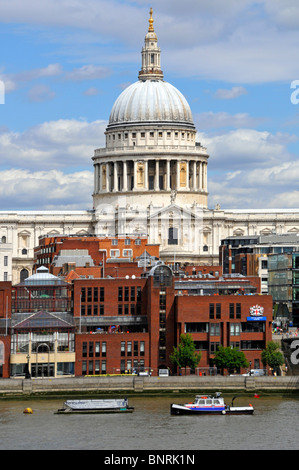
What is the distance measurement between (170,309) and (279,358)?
9329mm

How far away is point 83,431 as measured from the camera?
97.6 metres

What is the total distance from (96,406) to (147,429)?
9.69 m

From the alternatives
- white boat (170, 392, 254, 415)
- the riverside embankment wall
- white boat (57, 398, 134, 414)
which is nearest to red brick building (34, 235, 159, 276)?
the riverside embankment wall

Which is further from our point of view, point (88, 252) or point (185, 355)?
point (88, 252)

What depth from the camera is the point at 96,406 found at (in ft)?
350

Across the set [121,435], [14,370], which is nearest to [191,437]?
[121,435]

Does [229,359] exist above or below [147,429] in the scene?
above

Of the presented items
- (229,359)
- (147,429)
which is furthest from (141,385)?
(147,429)

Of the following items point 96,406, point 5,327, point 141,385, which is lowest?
point 96,406

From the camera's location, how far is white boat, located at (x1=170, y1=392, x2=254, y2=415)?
104 m

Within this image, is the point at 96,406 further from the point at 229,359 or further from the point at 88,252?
the point at 88,252


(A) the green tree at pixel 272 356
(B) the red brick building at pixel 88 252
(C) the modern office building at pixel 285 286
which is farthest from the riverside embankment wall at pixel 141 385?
(B) the red brick building at pixel 88 252

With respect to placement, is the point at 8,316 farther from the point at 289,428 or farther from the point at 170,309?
the point at 289,428
